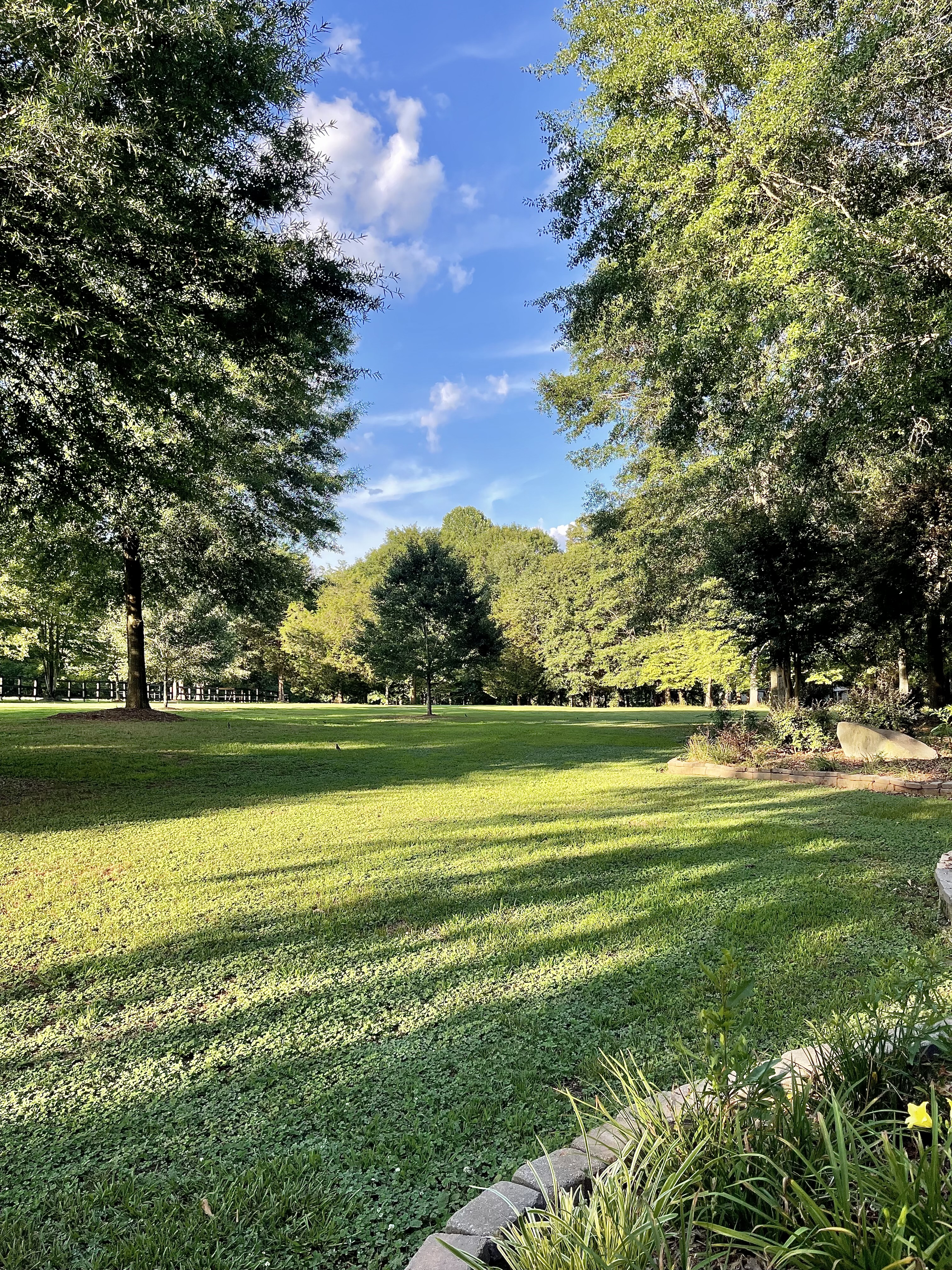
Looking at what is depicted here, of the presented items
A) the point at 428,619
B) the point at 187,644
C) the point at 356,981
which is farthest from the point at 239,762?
the point at 187,644

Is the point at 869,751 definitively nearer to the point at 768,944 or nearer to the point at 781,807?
the point at 781,807

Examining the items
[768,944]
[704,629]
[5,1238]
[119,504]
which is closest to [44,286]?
[119,504]

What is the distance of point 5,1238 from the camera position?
1604mm

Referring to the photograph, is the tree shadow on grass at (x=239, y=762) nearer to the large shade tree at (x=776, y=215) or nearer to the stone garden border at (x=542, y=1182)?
the stone garden border at (x=542, y=1182)

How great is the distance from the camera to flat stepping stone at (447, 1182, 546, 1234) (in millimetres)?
1399

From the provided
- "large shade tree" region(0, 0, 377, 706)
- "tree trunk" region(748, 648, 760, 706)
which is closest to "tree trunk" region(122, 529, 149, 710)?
"large shade tree" region(0, 0, 377, 706)

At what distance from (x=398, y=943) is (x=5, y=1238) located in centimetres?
193

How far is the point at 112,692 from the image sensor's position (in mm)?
41812

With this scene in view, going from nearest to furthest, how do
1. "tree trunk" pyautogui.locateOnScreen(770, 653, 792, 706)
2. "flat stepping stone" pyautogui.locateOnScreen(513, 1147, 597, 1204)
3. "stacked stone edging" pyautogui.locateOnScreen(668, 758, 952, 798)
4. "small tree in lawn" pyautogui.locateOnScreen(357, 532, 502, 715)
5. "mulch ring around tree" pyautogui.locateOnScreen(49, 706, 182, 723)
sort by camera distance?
"flat stepping stone" pyautogui.locateOnScreen(513, 1147, 597, 1204) → "stacked stone edging" pyautogui.locateOnScreen(668, 758, 952, 798) → "tree trunk" pyautogui.locateOnScreen(770, 653, 792, 706) → "mulch ring around tree" pyautogui.locateOnScreen(49, 706, 182, 723) → "small tree in lawn" pyautogui.locateOnScreen(357, 532, 502, 715)

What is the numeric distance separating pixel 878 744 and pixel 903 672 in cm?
969

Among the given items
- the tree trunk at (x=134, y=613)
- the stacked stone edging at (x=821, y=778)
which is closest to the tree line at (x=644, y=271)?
the tree trunk at (x=134, y=613)

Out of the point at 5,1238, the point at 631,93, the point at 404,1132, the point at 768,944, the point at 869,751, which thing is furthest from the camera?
the point at 869,751

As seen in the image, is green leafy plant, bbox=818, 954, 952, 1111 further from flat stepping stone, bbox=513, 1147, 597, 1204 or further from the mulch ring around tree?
the mulch ring around tree

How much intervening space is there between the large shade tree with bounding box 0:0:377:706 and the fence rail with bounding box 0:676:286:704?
29.1 metres
